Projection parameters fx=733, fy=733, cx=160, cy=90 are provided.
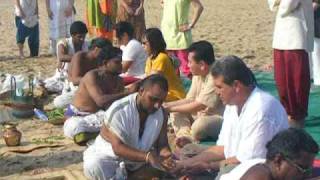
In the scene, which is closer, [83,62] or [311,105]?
[83,62]

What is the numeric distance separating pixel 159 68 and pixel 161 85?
2.10 metres

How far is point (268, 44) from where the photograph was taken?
12.9 meters

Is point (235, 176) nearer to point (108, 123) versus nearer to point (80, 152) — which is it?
point (108, 123)

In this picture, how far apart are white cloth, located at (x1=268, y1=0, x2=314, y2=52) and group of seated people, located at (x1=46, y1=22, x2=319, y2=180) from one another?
36.2 inches

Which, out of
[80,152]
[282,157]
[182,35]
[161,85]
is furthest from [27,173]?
[182,35]

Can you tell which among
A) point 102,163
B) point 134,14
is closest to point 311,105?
point 102,163

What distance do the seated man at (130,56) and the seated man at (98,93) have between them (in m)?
1.15

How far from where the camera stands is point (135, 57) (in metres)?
8.10

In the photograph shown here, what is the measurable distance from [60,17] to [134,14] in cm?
212

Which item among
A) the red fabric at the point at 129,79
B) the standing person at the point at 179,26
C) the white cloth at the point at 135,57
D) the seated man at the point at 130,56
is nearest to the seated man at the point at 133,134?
the red fabric at the point at 129,79

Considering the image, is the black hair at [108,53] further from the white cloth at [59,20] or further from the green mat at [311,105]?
the white cloth at [59,20]

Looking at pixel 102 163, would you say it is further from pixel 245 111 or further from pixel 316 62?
pixel 316 62

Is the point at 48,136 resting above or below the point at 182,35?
below

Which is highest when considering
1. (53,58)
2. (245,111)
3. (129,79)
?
(245,111)
